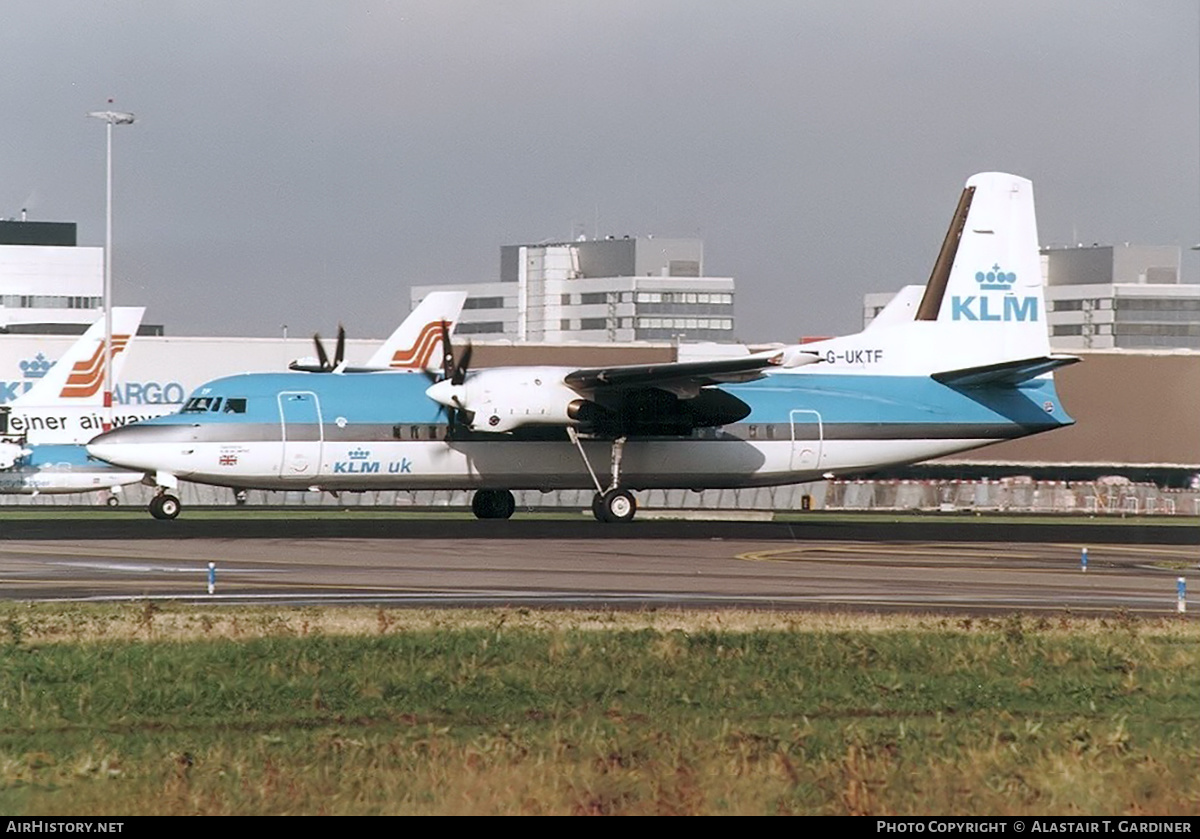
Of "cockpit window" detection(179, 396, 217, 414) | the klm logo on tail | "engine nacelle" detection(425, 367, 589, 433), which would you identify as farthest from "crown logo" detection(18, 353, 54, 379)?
the klm logo on tail

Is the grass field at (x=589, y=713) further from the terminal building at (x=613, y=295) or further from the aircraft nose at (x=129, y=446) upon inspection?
the terminal building at (x=613, y=295)

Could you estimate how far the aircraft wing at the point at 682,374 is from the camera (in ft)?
129

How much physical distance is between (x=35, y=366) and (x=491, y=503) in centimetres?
3361

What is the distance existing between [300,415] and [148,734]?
2768cm

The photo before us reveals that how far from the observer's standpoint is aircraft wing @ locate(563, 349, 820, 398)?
39.4 meters

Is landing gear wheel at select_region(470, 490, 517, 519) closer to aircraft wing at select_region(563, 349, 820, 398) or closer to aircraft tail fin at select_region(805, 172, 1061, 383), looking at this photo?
aircraft wing at select_region(563, 349, 820, 398)

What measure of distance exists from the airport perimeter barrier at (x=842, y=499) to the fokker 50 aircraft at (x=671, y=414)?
15566mm

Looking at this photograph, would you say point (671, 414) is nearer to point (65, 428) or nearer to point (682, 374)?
point (682, 374)

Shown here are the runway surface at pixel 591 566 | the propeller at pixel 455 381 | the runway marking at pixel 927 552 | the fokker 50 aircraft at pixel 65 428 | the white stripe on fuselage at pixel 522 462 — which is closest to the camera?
the runway surface at pixel 591 566

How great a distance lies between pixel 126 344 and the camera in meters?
61.9

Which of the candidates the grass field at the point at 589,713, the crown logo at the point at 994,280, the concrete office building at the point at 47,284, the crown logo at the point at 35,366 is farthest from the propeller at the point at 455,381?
the concrete office building at the point at 47,284

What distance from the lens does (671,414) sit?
42875 millimetres
